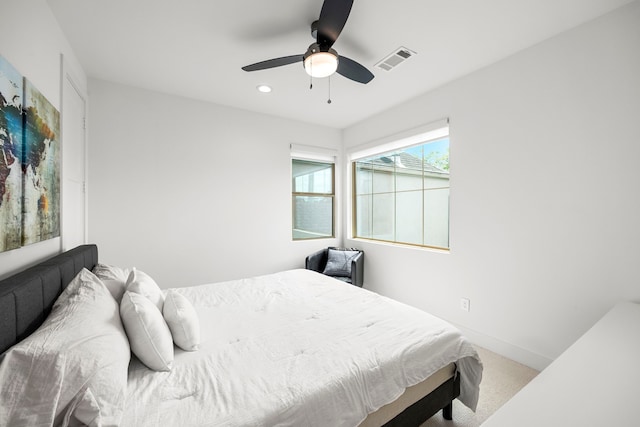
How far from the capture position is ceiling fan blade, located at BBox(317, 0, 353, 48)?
1.44 m

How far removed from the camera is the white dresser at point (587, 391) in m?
0.88

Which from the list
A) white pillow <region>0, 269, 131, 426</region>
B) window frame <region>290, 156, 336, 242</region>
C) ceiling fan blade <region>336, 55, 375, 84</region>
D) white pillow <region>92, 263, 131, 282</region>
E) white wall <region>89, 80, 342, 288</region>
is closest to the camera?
white pillow <region>0, 269, 131, 426</region>

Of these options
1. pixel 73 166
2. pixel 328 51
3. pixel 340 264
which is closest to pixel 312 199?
pixel 340 264

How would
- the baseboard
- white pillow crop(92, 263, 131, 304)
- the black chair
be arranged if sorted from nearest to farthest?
1. white pillow crop(92, 263, 131, 304)
2. the baseboard
3. the black chair

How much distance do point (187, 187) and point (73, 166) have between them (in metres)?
1.04

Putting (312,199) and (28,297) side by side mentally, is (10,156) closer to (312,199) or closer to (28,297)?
(28,297)

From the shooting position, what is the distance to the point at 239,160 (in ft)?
11.4

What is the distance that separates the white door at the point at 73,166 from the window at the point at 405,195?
10.9 feet

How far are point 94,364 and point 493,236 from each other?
9.39 feet

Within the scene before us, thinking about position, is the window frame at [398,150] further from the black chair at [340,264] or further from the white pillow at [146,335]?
the white pillow at [146,335]

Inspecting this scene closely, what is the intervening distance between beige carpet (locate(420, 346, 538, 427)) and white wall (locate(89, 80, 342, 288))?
250cm

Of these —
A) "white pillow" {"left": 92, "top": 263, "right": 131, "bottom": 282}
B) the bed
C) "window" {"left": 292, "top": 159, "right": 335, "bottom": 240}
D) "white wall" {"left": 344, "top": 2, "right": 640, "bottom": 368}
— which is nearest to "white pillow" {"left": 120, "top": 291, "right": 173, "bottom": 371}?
the bed

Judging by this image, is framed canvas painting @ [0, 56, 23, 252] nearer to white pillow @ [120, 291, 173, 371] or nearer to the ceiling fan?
white pillow @ [120, 291, 173, 371]

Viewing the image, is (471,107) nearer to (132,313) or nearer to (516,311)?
(516,311)
